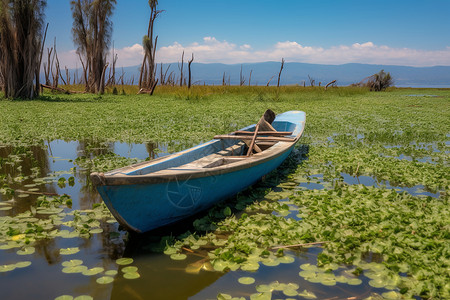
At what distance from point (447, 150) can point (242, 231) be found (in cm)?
597

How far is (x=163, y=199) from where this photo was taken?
3199 millimetres

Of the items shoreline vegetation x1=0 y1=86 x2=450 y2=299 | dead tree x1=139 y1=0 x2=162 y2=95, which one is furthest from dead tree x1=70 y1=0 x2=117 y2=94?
shoreline vegetation x1=0 y1=86 x2=450 y2=299

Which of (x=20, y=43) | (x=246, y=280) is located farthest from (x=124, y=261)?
(x=20, y=43)

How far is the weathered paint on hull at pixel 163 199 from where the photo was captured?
2.90 m

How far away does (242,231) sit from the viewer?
11.2 feet

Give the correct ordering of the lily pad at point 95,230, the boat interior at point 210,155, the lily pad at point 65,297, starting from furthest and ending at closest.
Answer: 1. the boat interior at point 210,155
2. the lily pad at point 95,230
3. the lily pad at point 65,297

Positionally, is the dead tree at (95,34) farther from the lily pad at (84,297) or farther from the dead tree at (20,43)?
the lily pad at (84,297)

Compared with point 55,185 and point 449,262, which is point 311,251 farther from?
point 55,185

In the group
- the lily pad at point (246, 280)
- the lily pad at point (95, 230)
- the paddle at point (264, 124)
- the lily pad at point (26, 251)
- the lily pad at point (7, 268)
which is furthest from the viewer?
the paddle at point (264, 124)

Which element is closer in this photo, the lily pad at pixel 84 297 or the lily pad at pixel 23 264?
the lily pad at pixel 84 297

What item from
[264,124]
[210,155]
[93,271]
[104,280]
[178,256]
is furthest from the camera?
[264,124]

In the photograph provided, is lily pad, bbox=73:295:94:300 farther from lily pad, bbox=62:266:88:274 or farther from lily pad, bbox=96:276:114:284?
lily pad, bbox=62:266:88:274

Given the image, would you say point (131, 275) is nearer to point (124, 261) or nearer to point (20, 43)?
point (124, 261)

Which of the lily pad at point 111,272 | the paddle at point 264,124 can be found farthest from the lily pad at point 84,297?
the paddle at point 264,124
